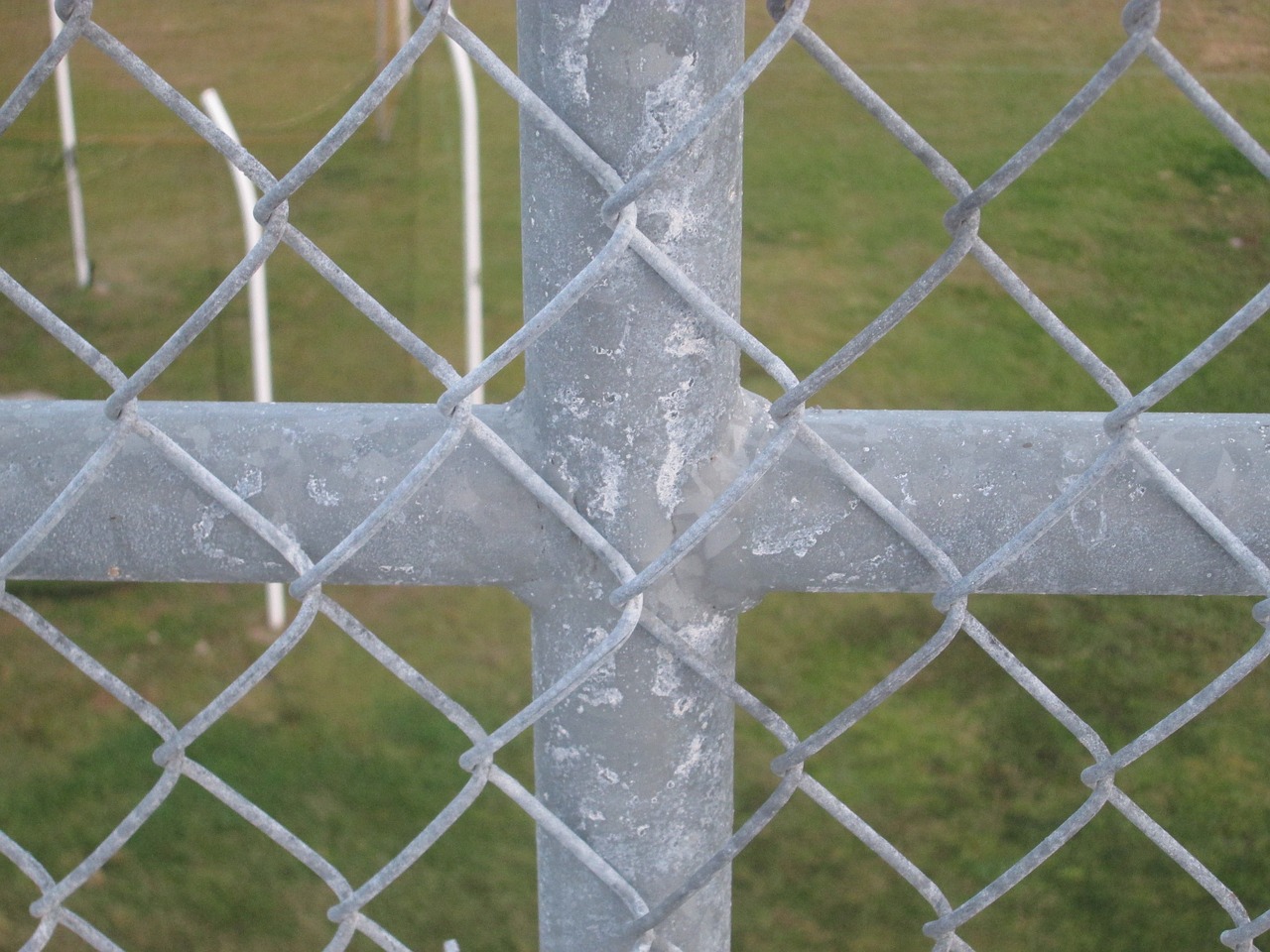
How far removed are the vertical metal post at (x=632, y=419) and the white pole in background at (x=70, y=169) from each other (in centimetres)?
326

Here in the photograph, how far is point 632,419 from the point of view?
24.8 inches

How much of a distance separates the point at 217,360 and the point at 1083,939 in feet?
9.00

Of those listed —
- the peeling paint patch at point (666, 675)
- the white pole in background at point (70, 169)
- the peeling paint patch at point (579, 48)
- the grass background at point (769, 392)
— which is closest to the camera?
the peeling paint patch at point (579, 48)

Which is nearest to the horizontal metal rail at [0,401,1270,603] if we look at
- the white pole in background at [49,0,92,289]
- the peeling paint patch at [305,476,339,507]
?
the peeling paint patch at [305,476,339,507]

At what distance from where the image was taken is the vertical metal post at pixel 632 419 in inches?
22.1

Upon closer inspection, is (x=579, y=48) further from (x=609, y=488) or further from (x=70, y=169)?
(x=70, y=169)

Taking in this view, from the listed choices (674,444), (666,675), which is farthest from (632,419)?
(666,675)

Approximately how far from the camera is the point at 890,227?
452 centimetres

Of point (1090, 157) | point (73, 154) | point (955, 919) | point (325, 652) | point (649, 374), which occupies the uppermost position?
point (1090, 157)

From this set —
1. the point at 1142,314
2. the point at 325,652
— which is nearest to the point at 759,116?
the point at 1142,314

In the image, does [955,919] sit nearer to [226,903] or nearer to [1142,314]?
[226,903]

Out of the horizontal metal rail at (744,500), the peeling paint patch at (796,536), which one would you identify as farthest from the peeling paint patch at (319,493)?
the peeling paint patch at (796,536)

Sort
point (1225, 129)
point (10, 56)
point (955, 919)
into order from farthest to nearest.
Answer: point (10, 56)
point (955, 919)
point (1225, 129)

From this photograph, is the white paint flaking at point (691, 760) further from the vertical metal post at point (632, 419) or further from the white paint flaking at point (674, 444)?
the white paint flaking at point (674, 444)
